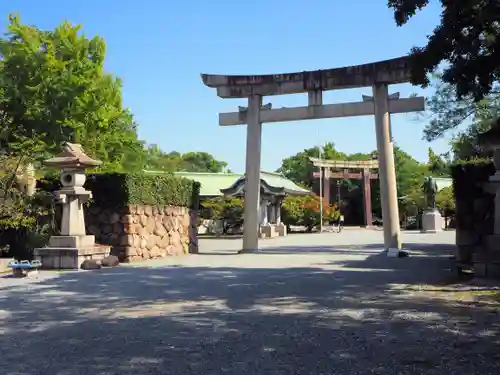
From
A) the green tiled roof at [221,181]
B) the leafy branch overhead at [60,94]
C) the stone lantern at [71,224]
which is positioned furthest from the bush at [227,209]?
the stone lantern at [71,224]

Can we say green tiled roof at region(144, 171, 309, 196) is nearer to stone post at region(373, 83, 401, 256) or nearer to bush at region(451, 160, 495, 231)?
stone post at region(373, 83, 401, 256)

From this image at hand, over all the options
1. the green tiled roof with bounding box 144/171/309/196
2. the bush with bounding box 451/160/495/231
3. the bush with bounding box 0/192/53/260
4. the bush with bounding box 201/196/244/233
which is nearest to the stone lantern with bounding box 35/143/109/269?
the bush with bounding box 0/192/53/260

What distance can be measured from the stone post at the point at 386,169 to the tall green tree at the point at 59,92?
10214 millimetres

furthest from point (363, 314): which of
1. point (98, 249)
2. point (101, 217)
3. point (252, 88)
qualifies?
point (252, 88)

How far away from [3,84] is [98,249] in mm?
10368

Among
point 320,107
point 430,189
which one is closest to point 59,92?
point 320,107

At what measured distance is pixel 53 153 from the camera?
717 inches

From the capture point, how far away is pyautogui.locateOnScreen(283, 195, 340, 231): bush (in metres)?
38.6

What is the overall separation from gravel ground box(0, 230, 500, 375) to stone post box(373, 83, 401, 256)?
196 inches

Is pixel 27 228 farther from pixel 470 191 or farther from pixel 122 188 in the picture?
pixel 470 191

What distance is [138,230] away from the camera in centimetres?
1435

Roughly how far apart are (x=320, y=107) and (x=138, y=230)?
6875 millimetres

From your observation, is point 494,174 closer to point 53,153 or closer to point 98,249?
point 98,249

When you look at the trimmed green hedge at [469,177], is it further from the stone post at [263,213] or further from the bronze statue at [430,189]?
the stone post at [263,213]
